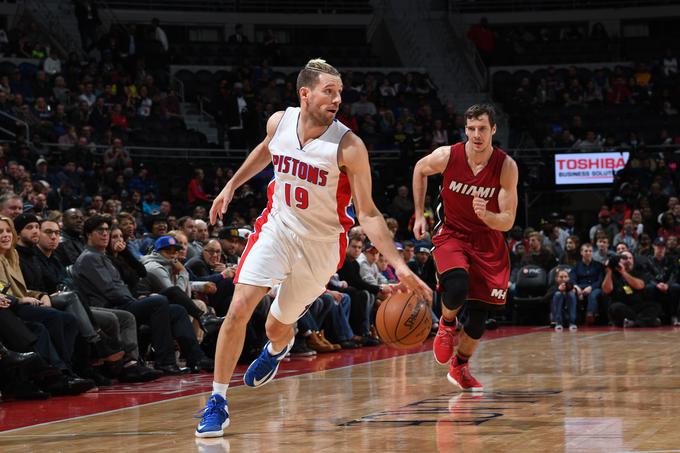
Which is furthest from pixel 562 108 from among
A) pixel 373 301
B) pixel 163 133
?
pixel 373 301

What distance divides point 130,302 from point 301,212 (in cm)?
357

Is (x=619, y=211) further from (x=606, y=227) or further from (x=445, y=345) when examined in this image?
(x=445, y=345)

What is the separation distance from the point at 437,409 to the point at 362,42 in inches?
801

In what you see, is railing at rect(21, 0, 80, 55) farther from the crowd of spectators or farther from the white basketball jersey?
the white basketball jersey

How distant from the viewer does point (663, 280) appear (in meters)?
14.4

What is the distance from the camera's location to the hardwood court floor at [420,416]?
4793 mm

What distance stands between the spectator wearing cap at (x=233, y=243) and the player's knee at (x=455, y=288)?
435 cm

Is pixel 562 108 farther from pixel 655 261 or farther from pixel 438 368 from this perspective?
pixel 438 368

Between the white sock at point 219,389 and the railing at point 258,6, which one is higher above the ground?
the railing at point 258,6

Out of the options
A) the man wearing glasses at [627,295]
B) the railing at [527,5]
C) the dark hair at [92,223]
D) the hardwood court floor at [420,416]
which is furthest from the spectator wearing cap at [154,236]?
the railing at [527,5]

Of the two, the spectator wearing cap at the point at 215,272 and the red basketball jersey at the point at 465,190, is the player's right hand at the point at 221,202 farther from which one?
the spectator wearing cap at the point at 215,272

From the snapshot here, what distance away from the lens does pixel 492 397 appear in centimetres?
658

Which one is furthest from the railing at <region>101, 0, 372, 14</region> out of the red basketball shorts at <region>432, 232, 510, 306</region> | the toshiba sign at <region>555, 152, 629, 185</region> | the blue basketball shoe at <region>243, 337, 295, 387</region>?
the blue basketball shoe at <region>243, 337, 295, 387</region>

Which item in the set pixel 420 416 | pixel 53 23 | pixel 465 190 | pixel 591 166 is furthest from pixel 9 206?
pixel 53 23
